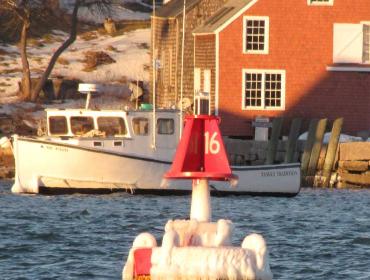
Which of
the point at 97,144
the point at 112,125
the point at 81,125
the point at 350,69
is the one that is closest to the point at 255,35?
the point at 350,69

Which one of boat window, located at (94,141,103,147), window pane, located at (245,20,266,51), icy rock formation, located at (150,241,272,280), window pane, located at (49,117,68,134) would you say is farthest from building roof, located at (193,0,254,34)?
icy rock formation, located at (150,241,272,280)

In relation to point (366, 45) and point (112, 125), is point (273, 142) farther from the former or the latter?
point (112, 125)

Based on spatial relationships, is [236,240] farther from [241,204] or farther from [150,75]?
[150,75]

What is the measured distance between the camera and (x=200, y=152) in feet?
60.9

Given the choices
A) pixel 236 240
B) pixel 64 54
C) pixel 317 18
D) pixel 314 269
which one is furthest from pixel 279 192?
pixel 64 54

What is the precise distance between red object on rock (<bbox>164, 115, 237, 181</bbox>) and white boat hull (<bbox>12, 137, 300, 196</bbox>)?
24.1 m

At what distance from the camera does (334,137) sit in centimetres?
5069

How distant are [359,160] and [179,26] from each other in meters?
11.6

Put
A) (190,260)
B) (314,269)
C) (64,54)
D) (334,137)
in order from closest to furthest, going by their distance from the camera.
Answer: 1. (190,260)
2. (314,269)
3. (334,137)
4. (64,54)

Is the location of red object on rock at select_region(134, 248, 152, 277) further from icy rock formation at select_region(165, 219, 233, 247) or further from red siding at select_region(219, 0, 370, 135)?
red siding at select_region(219, 0, 370, 135)

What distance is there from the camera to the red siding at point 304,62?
54719 mm

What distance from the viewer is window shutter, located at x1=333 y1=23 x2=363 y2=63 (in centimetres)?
5525

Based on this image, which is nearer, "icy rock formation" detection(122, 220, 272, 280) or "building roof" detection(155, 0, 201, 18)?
"icy rock formation" detection(122, 220, 272, 280)

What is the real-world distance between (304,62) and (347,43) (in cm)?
172
